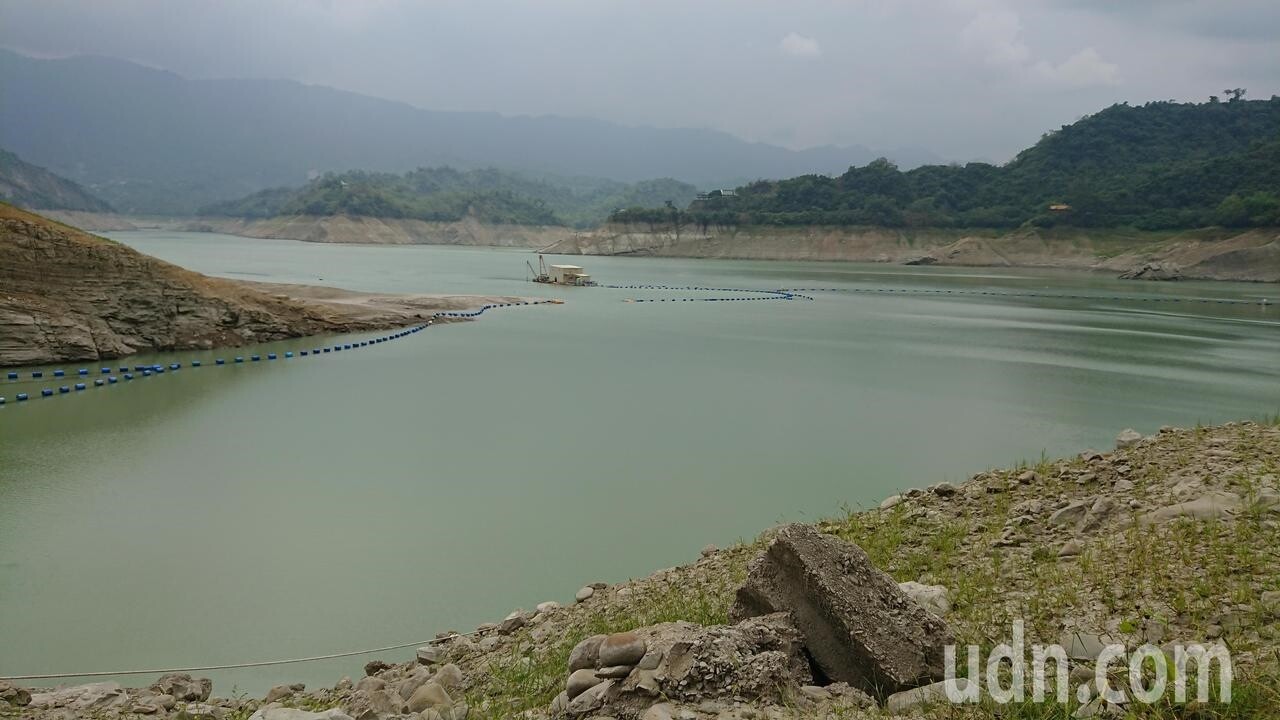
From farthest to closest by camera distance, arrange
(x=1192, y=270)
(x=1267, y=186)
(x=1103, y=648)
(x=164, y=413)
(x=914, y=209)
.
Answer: (x=914, y=209), (x=1267, y=186), (x=1192, y=270), (x=164, y=413), (x=1103, y=648)

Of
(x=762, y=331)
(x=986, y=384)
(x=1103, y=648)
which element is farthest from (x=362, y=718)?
(x=762, y=331)

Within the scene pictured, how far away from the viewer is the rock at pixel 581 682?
404 centimetres

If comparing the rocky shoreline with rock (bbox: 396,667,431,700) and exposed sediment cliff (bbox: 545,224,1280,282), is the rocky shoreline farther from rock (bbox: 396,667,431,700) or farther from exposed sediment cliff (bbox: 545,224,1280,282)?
exposed sediment cliff (bbox: 545,224,1280,282)

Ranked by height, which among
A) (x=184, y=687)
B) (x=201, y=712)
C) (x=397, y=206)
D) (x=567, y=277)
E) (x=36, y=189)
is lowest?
(x=184, y=687)

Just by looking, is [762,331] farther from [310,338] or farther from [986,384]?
[310,338]

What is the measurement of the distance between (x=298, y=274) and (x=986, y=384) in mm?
46042

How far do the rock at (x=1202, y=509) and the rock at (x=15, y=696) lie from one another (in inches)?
297

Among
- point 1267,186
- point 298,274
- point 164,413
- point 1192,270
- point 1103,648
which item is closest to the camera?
point 1103,648

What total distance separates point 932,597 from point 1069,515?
207 cm

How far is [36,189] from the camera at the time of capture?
13538 centimetres

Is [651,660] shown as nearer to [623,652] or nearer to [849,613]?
[623,652]

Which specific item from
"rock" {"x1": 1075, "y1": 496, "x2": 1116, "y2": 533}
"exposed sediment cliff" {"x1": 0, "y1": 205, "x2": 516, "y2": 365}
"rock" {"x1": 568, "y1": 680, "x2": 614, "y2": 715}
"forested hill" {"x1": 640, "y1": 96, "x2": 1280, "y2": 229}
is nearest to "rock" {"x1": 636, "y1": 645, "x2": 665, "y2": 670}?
"rock" {"x1": 568, "y1": 680, "x2": 614, "y2": 715}

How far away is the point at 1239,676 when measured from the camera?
11.8 ft

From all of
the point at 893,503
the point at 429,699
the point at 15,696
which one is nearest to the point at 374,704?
the point at 429,699
